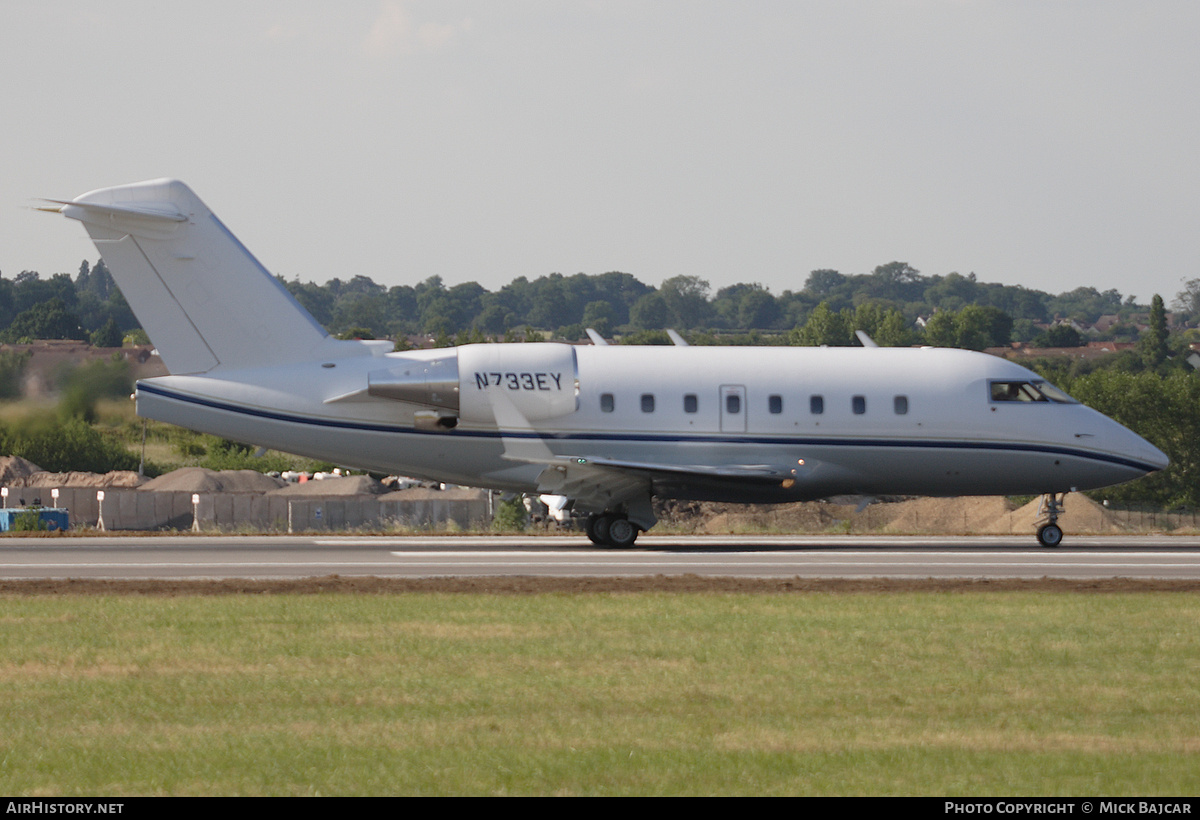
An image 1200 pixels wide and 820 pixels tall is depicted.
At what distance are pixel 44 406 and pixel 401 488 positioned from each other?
22.5 metres

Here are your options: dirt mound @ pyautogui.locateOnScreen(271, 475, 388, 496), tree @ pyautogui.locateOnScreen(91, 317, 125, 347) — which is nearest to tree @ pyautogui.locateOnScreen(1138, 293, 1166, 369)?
tree @ pyautogui.locateOnScreen(91, 317, 125, 347)

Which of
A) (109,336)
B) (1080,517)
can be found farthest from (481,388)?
(109,336)

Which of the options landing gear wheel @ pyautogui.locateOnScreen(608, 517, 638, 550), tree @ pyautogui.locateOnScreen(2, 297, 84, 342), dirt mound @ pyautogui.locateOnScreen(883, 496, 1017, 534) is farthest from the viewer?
tree @ pyautogui.locateOnScreen(2, 297, 84, 342)

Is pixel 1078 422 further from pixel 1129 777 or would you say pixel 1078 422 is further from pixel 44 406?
pixel 44 406

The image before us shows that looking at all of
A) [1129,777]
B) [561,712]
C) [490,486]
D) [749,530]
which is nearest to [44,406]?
[490,486]

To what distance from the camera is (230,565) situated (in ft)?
77.7

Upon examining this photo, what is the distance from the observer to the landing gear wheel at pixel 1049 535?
30156 millimetres

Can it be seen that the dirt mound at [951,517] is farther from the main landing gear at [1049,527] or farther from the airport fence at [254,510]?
the main landing gear at [1049,527]

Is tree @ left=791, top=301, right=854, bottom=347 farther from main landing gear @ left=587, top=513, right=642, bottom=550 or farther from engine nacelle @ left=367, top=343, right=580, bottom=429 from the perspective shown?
engine nacelle @ left=367, top=343, right=580, bottom=429

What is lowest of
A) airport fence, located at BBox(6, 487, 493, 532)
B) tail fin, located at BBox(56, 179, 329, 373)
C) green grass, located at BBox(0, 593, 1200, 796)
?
airport fence, located at BBox(6, 487, 493, 532)

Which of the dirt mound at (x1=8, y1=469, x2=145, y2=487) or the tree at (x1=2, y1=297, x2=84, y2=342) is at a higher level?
the tree at (x1=2, y1=297, x2=84, y2=342)

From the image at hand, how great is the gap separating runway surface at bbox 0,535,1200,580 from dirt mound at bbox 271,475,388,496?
19.9m

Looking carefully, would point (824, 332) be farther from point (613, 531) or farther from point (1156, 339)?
point (613, 531)

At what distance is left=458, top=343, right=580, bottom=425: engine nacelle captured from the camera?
93.4 feet
